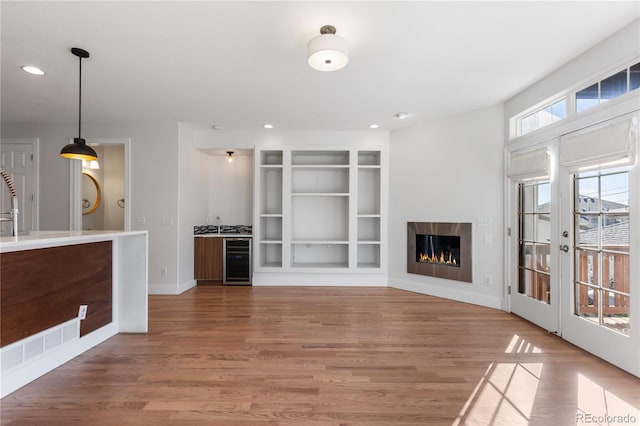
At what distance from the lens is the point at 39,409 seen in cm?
173

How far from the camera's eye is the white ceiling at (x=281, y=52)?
1979 millimetres

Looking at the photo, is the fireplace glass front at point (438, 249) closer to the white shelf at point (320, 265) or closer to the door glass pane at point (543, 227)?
the door glass pane at point (543, 227)

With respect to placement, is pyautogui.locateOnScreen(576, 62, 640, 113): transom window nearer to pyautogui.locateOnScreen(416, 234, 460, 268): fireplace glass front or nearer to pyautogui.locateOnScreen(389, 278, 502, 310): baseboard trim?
pyautogui.locateOnScreen(416, 234, 460, 268): fireplace glass front

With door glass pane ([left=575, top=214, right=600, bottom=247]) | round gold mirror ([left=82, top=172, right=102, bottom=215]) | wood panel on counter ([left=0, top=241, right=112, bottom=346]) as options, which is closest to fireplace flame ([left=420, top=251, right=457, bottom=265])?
door glass pane ([left=575, top=214, right=600, bottom=247])

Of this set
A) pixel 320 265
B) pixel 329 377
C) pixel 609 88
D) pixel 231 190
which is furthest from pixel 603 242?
pixel 231 190

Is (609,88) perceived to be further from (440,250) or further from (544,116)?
(440,250)

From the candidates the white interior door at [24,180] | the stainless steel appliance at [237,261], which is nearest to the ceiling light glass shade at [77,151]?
the stainless steel appliance at [237,261]

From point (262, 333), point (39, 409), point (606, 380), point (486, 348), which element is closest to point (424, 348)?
point (486, 348)

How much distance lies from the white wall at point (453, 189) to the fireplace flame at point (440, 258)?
26 cm

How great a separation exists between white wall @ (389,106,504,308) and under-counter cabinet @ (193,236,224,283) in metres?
2.89

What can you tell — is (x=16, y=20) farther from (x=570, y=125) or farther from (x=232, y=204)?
(x=570, y=125)

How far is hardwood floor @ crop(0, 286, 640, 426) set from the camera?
1703mm

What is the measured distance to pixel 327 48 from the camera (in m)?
2.08

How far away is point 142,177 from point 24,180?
1.77 m
